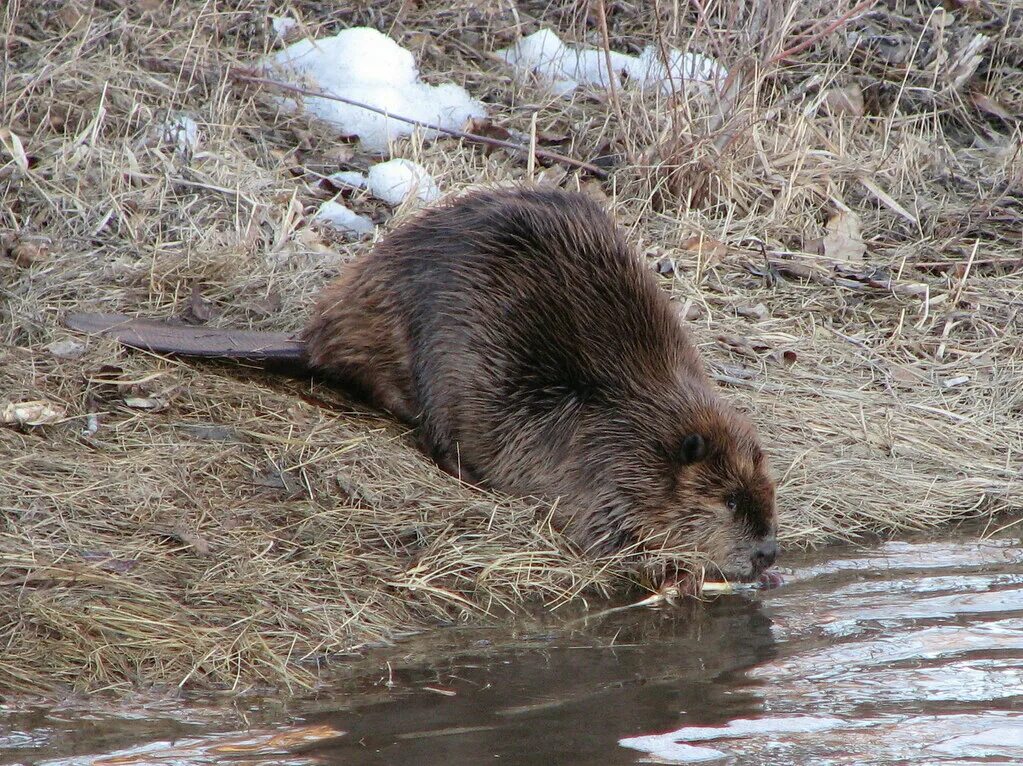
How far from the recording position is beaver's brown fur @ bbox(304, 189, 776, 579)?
3.88 meters

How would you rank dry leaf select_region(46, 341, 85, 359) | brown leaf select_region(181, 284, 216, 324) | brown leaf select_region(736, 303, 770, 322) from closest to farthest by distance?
dry leaf select_region(46, 341, 85, 359) → brown leaf select_region(181, 284, 216, 324) → brown leaf select_region(736, 303, 770, 322)

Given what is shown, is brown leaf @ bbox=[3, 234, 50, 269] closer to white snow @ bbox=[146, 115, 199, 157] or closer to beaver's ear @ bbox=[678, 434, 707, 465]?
white snow @ bbox=[146, 115, 199, 157]

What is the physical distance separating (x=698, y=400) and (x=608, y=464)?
33 centimetres

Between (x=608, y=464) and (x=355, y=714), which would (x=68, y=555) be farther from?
(x=608, y=464)

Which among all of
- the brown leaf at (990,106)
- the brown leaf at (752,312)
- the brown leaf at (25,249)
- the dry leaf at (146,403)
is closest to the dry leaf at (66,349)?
the dry leaf at (146,403)

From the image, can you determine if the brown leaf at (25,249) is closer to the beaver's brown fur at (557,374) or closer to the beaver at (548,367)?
the beaver at (548,367)

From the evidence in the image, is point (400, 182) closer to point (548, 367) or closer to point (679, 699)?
point (548, 367)

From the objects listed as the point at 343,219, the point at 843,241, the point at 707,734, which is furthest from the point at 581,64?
the point at 707,734

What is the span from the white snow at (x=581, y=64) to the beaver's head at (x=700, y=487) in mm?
2632

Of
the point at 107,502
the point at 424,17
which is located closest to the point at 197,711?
the point at 107,502

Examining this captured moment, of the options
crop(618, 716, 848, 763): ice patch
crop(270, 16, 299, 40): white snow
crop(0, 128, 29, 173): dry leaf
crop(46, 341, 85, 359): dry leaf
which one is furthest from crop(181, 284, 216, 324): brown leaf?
crop(618, 716, 848, 763): ice patch

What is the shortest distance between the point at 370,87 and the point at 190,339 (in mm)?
2490

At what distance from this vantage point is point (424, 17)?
6.97 meters

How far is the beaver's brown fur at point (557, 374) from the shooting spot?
12.7 ft
